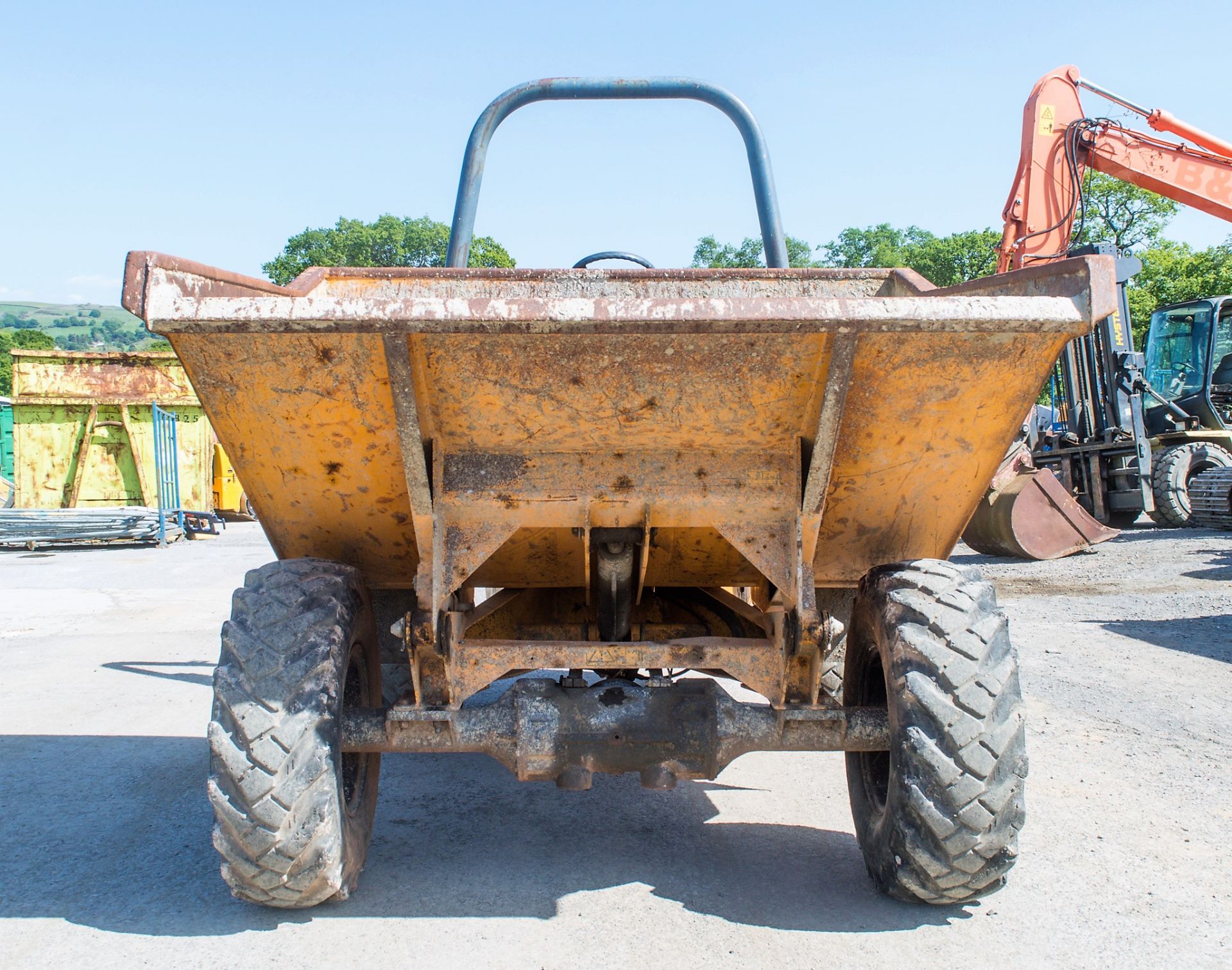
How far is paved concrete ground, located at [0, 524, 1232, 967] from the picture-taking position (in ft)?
8.31

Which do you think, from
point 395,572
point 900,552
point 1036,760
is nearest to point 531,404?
point 395,572

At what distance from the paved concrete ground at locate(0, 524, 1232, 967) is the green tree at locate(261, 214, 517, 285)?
178 ft

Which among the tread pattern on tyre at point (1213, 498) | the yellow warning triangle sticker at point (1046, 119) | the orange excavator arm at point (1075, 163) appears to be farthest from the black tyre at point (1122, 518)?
the yellow warning triangle sticker at point (1046, 119)

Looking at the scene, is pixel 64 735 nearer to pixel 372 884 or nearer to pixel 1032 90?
pixel 372 884

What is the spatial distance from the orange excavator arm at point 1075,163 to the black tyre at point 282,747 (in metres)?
12.4

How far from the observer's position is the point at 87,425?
15.1 meters

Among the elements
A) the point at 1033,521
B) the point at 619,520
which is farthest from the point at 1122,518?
the point at 619,520

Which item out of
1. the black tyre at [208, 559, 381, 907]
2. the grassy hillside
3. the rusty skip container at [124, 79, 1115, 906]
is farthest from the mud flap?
the grassy hillside

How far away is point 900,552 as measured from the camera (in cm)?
321

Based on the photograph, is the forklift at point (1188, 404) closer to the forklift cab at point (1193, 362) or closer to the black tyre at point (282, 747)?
the forklift cab at point (1193, 362)

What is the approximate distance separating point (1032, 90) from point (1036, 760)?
476 inches

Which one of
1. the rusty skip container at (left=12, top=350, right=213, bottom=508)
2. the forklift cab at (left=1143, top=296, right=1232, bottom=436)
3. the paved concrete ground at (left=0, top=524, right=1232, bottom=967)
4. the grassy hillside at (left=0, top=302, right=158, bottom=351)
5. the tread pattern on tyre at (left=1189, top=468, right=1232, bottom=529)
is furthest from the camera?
Answer: the grassy hillside at (left=0, top=302, right=158, bottom=351)

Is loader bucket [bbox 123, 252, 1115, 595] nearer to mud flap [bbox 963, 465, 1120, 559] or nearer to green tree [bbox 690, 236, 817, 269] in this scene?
mud flap [bbox 963, 465, 1120, 559]

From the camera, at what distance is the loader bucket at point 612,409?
89.6 inches
